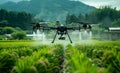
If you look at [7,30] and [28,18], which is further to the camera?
[28,18]

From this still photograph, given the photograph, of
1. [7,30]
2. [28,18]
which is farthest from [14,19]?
[28,18]

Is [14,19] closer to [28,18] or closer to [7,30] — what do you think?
[7,30]

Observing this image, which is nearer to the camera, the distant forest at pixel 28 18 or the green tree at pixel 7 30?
the green tree at pixel 7 30

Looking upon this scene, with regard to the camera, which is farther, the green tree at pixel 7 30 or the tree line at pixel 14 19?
the tree line at pixel 14 19

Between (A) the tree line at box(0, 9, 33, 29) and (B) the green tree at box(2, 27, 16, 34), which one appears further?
(A) the tree line at box(0, 9, 33, 29)

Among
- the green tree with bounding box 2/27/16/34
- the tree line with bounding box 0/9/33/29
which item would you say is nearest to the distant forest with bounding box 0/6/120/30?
the tree line with bounding box 0/9/33/29

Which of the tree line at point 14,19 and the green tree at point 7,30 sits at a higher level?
the tree line at point 14,19

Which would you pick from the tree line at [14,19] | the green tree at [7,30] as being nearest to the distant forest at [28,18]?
the tree line at [14,19]

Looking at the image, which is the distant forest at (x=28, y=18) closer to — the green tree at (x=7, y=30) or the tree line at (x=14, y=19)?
the tree line at (x=14, y=19)

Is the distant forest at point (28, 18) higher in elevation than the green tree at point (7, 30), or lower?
higher

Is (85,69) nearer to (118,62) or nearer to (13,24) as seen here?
(118,62)

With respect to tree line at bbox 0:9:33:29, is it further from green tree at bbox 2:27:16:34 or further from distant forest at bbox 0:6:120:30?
green tree at bbox 2:27:16:34
